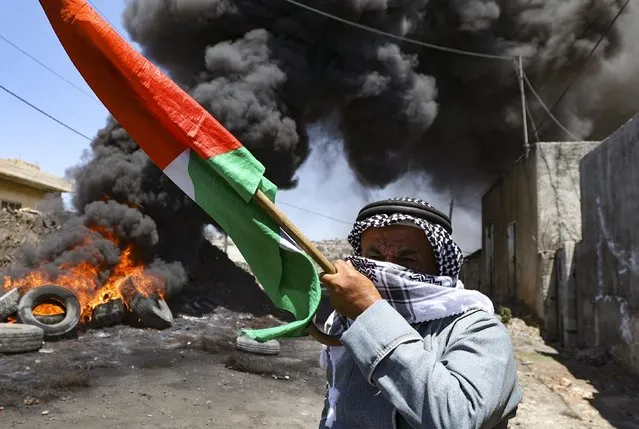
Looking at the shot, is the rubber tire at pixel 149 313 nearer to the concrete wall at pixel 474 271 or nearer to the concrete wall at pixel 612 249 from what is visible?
the concrete wall at pixel 612 249

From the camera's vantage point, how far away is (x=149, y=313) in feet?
36.0

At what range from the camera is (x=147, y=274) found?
12.5 metres

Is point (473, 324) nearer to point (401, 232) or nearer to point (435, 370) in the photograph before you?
point (435, 370)

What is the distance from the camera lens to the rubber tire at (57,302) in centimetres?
919

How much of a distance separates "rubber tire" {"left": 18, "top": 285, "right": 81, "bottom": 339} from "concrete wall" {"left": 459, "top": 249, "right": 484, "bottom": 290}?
46.1 ft

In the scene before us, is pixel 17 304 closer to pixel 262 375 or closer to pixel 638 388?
pixel 262 375

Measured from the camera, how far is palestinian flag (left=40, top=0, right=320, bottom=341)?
1.43 m

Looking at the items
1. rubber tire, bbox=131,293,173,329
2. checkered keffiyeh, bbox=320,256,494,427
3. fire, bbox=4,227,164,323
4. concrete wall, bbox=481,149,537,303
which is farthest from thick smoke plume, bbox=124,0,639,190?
checkered keffiyeh, bbox=320,256,494,427

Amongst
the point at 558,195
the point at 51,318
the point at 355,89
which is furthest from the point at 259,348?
the point at 355,89

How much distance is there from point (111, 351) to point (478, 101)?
1712 cm

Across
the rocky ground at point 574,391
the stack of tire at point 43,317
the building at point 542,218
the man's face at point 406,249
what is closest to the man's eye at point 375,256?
the man's face at point 406,249

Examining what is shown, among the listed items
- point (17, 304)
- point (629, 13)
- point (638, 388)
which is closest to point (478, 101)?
point (629, 13)

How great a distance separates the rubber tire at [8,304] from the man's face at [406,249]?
33.6 ft

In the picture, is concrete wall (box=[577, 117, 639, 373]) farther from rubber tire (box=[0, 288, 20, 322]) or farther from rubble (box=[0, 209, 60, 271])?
rubble (box=[0, 209, 60, 271])
